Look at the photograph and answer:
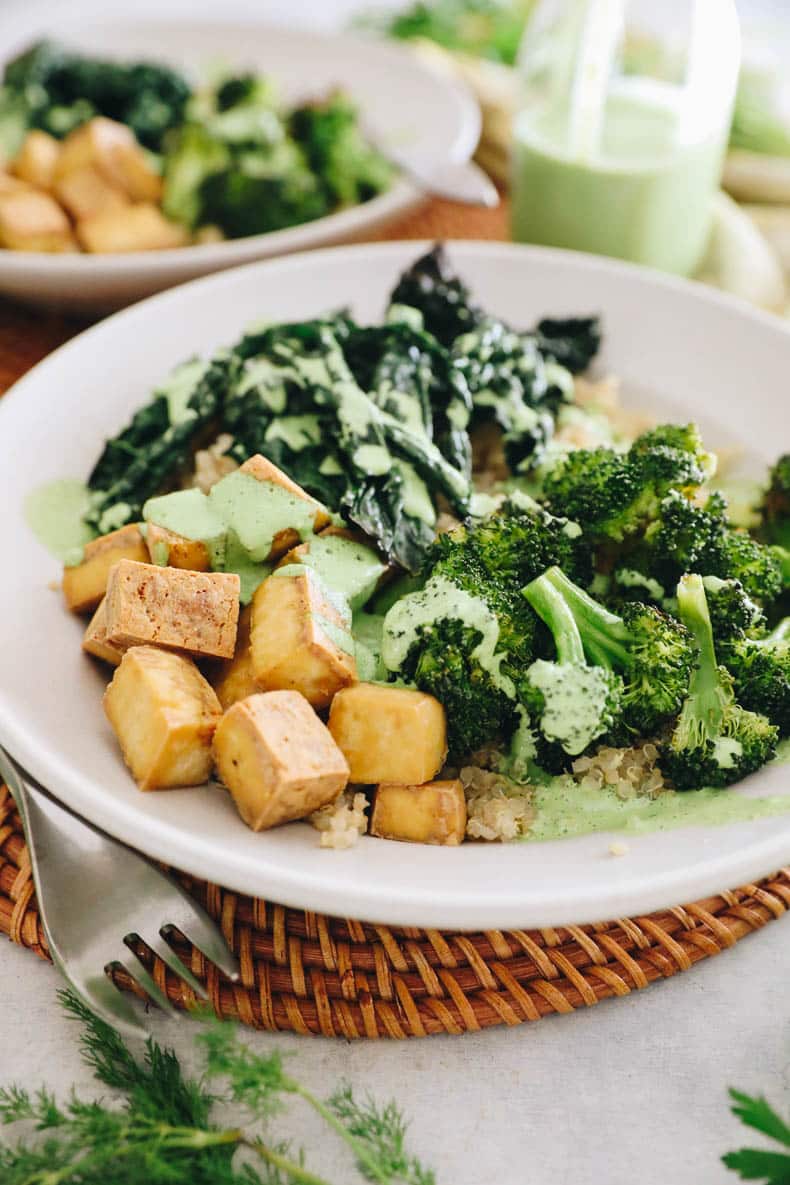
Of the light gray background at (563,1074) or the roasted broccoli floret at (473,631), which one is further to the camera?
the roasted broccoli floret at (473,631)

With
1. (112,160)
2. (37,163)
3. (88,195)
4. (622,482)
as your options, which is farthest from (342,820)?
(37,163)

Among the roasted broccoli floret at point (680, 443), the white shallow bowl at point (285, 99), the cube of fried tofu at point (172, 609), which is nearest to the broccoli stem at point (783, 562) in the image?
the roasted broccoli floret at point (680, 443)

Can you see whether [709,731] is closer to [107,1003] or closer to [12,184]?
[107,1003]

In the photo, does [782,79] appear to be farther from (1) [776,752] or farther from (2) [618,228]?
(1) [776,752]

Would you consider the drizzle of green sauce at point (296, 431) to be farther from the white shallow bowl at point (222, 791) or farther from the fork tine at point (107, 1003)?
the fork tine at point (107, 1003)

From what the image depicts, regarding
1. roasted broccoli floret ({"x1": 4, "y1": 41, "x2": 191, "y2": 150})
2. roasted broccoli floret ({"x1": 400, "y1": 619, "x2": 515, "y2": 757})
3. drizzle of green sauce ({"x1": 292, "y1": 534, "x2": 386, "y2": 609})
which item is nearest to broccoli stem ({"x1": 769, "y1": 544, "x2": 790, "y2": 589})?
roasted broccoli floret ({"x1": 400, "y1": 619, "x2": 515, "y2": 757})
